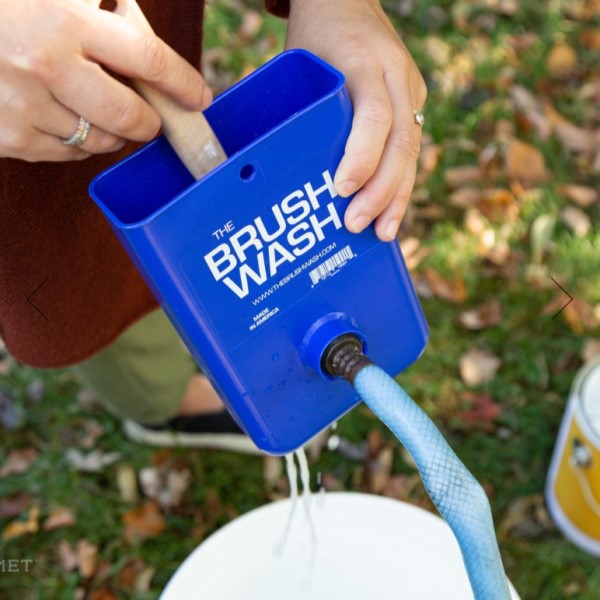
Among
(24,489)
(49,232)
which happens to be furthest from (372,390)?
(24,489)

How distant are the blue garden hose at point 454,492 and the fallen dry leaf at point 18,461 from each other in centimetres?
139

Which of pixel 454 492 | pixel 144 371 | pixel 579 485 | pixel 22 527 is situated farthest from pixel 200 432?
pixel 454 492

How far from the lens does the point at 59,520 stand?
187 centimetres

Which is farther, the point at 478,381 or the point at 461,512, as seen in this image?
the point at 478,381

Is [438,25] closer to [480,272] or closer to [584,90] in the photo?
[584,90]

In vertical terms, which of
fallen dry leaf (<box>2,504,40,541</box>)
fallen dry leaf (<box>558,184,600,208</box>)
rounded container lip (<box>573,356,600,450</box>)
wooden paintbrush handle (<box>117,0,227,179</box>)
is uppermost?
wooden paintbrush handle (<box>117,0,227,179</box>)

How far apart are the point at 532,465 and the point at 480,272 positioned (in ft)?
1.77

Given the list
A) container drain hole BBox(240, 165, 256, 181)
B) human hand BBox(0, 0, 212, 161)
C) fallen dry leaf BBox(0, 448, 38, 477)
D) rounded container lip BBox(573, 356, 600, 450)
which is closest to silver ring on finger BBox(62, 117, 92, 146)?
human hand BBox(0, 0, 212, 161)

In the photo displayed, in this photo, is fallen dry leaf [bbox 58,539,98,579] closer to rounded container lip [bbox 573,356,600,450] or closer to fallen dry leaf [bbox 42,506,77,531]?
fallen dry leaf [bbox 42,506,77,531]

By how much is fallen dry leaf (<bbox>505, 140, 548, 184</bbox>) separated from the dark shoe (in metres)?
1.11

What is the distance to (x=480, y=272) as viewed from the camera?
A: 2.18 metres

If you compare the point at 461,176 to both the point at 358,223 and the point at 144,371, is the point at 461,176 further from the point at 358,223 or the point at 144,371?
the point at 358,223

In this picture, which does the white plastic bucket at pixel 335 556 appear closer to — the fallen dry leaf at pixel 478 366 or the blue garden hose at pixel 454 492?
the blue garden hose at pixel 454 492

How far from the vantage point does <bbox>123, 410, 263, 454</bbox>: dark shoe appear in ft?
6.29
